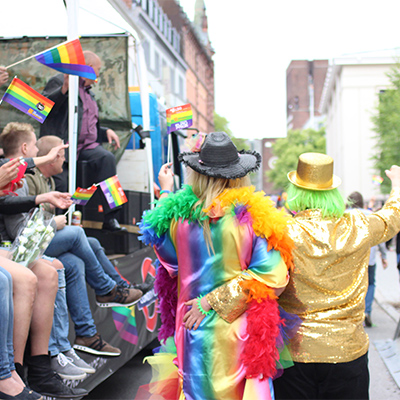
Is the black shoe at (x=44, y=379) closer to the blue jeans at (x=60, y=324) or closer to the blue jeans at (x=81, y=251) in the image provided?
the blue jeans at (x=60, y=324)

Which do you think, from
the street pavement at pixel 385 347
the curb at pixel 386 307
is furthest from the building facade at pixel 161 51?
the street pavement at pixel 385 347

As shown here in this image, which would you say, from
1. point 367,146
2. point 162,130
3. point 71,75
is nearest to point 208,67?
point 367,146

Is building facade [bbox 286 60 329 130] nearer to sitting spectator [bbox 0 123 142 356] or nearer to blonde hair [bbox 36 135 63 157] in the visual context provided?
blonde hair [bbox 36 135 63 157]

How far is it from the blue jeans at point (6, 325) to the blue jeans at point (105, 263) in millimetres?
1660

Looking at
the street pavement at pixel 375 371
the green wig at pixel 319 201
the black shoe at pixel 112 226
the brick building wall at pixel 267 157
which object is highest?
the green wig at pixel 319 201

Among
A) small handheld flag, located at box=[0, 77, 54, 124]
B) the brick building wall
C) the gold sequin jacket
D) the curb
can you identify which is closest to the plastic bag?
small handheld flag, located at box=[0, 77, 54, 124]

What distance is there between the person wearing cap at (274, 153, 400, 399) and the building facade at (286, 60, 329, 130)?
9035 centimetres

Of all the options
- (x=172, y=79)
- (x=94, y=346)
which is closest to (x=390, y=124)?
(x=172, y=79)

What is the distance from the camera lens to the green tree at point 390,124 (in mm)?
22828

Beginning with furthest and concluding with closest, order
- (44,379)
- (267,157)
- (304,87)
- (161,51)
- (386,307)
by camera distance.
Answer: (267,157) < (304,87) < (161,51) < (386,307) < (44,379)

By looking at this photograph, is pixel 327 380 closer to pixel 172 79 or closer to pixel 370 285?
pixel 370 285

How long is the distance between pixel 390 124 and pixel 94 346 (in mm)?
22218

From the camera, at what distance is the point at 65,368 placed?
3.29m

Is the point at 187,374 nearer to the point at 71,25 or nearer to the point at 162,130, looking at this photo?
the point at 71,25
